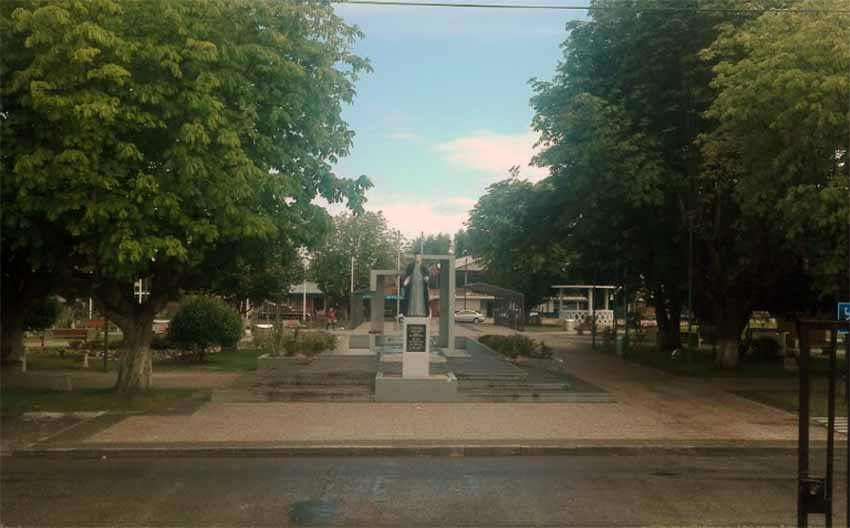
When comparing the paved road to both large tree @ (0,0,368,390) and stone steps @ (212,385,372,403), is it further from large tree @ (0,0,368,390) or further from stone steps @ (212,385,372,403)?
stone steps @ (212,385,372,403)

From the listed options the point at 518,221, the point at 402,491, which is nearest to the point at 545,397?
the point at 402,491

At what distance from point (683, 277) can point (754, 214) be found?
942 centimetres

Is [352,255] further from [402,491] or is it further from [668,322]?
[402,491]

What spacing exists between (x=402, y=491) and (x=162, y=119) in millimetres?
8865

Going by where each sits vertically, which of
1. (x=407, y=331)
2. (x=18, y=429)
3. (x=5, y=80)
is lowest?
(x=18, y=429)

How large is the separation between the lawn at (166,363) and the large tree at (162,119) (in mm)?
11425

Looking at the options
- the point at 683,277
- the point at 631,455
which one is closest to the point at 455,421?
the point at 631,455

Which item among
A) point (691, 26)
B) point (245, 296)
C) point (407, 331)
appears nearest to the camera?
point (407, 331)

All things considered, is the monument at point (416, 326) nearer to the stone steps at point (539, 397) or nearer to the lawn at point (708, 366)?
the stone steps at point (539, 397)

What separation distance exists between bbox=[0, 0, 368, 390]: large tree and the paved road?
4881 mm

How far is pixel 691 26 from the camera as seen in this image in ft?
87.4

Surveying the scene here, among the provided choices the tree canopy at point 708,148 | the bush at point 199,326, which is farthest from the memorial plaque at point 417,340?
the bush at point 199,326

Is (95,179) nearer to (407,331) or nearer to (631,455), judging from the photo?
(407,331)

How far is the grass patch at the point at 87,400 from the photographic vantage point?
18500mm
